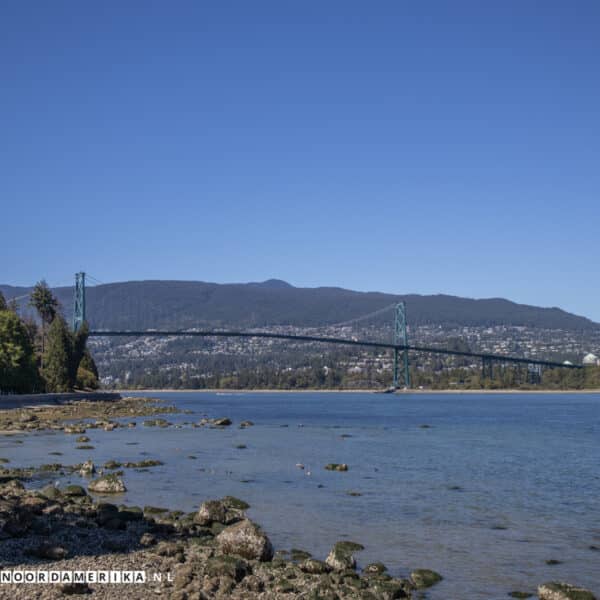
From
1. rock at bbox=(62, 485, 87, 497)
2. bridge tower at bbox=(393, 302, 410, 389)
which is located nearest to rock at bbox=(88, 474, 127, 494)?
rock at bbox=(62, 485, 87, 497)

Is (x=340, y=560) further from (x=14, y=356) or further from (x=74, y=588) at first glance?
(x=14, y=356)

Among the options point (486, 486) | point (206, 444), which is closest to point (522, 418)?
point (206, 444)

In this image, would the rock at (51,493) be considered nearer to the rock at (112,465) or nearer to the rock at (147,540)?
the rock at (147,540)

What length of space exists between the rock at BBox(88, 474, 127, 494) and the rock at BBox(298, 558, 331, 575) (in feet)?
26.9

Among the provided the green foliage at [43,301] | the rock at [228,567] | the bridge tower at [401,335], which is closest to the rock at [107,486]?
the rock at [228,567]

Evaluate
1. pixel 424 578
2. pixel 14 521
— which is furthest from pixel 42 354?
pixel 424 578

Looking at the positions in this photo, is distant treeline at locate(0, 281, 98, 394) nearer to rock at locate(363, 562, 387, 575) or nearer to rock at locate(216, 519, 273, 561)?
rock at locate(216, 519, 273, 561)

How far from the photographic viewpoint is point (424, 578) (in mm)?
12297

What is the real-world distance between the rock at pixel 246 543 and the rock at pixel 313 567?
2.34 ft

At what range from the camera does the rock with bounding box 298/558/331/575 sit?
12.3 m

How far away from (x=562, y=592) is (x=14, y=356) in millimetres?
49544

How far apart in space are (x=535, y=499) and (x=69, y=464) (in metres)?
13.7

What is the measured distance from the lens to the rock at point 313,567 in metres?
12.3

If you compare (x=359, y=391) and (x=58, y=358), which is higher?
(x=58, y=358)
